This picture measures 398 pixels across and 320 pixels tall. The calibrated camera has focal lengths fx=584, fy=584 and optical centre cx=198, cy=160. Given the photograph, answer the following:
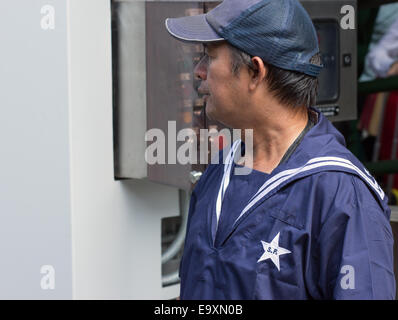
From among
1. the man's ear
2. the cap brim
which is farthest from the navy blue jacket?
the cap brim

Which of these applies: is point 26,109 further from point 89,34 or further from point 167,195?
point 167,195

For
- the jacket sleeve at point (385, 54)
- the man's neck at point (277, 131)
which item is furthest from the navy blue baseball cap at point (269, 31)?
the jacket sleeve at point (385, 54)

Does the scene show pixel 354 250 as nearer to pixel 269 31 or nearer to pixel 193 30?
pixel 269 31

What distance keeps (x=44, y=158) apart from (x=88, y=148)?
0.15m

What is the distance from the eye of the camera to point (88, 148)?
1928mm

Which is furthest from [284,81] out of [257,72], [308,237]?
[308,237]

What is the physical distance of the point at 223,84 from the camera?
1.33 metres

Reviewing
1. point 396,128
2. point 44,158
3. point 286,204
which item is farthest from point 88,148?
point 396,128

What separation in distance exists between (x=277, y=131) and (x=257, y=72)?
14 cm

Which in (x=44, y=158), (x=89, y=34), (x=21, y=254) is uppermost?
(x=89, y=34)

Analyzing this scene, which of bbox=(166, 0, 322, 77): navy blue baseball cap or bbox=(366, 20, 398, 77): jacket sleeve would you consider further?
bbox=(366, 20, 398, 77): jacket sleeve

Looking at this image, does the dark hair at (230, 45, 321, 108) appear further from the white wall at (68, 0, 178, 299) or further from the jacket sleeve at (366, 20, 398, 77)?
the jacket sleeve at (366, 20, 398, 77)

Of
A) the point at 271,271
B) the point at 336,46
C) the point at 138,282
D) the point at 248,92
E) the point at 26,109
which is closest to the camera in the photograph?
the point at 271,271

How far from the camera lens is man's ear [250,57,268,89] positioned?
1.27 meters
